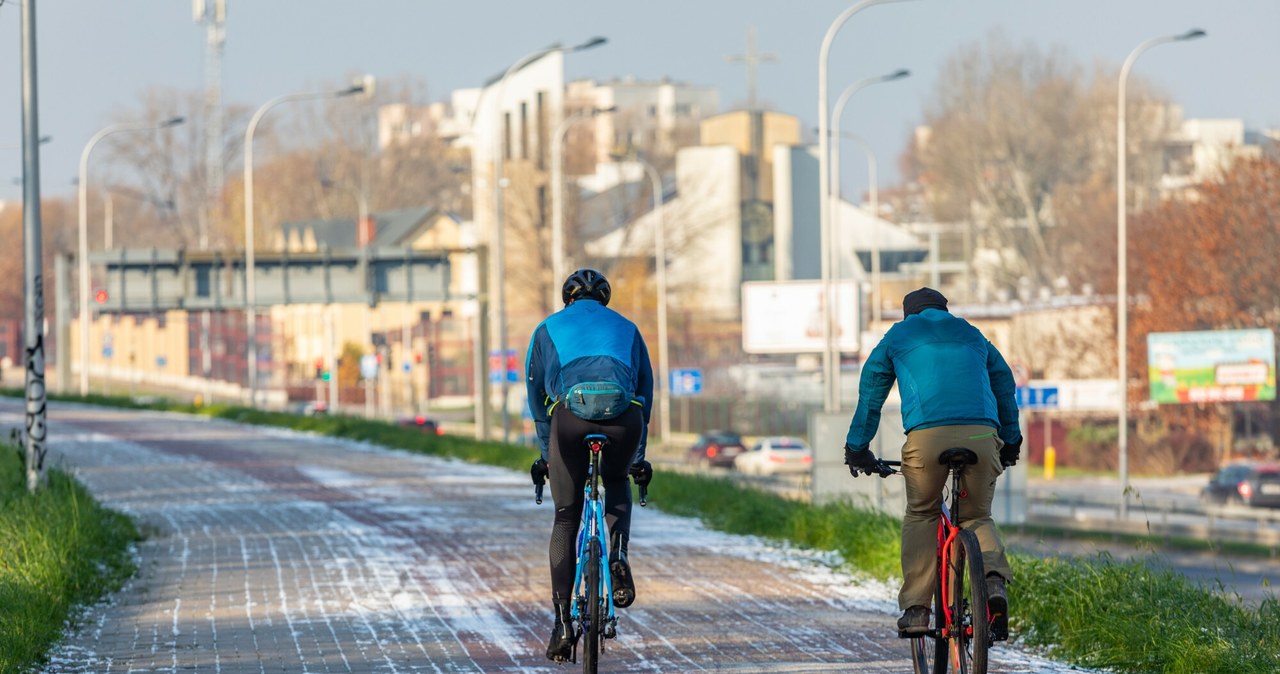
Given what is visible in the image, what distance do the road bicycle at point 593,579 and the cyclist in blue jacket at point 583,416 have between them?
0.04 meters

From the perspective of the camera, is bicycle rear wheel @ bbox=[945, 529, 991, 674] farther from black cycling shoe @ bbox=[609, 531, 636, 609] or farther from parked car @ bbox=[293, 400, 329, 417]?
parked car @ bbox=[293, 400, 329, 417]

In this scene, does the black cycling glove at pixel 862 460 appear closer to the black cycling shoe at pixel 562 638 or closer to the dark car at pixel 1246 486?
the black cycling shoe at pixel 562 638

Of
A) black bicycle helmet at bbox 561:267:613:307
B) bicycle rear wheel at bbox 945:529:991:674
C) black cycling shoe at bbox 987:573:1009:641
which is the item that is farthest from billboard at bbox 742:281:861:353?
black cycling shoe at bbox 987:573:1009:641

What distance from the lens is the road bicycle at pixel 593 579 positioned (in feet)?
25.1

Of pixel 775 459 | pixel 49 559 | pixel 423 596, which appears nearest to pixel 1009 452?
pixel 423 596

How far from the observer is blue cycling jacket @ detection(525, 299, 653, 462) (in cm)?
772

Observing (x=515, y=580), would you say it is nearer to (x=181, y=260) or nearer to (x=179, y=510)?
(x=179, y=510)

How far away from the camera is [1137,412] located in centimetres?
5872

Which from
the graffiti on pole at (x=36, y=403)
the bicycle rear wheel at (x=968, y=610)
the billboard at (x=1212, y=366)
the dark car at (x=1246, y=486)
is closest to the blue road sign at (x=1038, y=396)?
the dark car at (x=1246, y=486)

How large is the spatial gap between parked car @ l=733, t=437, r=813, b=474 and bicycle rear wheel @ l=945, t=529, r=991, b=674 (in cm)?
4614

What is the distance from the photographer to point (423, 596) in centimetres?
1138

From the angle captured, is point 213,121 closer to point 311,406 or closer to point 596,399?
point 311,406

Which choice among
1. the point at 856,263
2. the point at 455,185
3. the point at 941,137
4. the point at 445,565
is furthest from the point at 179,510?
the point at 455,185

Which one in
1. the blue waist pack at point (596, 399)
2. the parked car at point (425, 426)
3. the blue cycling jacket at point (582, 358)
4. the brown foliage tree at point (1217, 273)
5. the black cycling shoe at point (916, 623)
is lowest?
the parked car at point (425, 426)
